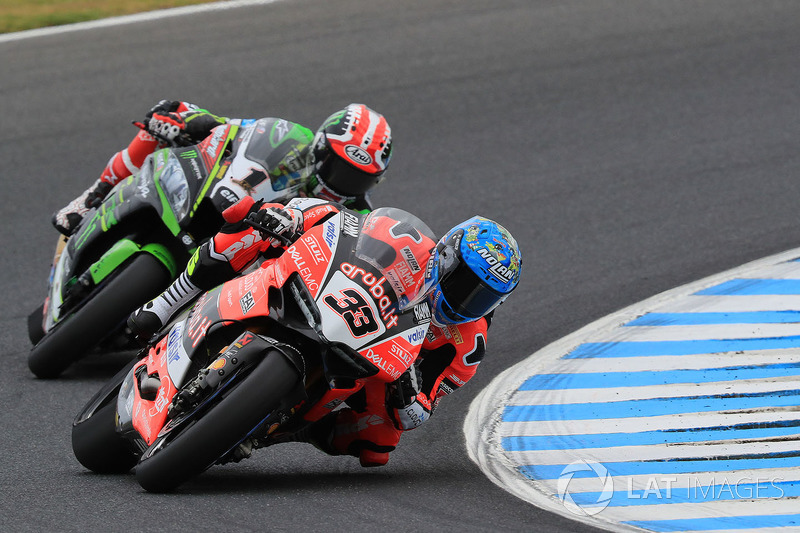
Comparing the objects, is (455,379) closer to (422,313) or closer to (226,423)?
(422,313)

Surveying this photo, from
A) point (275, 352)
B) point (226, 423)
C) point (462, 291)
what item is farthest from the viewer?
point (462, 291)

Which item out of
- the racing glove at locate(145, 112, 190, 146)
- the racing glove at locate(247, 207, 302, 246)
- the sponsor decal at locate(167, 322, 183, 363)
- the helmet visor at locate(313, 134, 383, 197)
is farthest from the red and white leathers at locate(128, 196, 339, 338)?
the racing glove at locate(145, 112, 190, 146)

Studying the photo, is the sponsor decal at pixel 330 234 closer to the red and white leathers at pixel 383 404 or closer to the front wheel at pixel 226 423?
the front wheel at pixel 226 423

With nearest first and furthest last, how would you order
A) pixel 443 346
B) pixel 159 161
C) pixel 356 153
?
pixel 443 346
pixel 356 153
pixel 159 161

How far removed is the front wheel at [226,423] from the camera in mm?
4289

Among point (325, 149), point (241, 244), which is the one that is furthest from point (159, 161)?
point (241, 244)

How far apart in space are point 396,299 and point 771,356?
3059 mm

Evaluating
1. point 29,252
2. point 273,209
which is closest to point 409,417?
point 273,209

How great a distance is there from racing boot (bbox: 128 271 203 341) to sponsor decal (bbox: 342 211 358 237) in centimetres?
107

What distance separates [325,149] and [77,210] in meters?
2.02

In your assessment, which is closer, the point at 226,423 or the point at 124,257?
the point at 226,423

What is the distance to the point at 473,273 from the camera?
5.11 metres

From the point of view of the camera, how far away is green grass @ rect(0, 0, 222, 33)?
12781mm

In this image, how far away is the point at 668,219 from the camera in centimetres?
944
